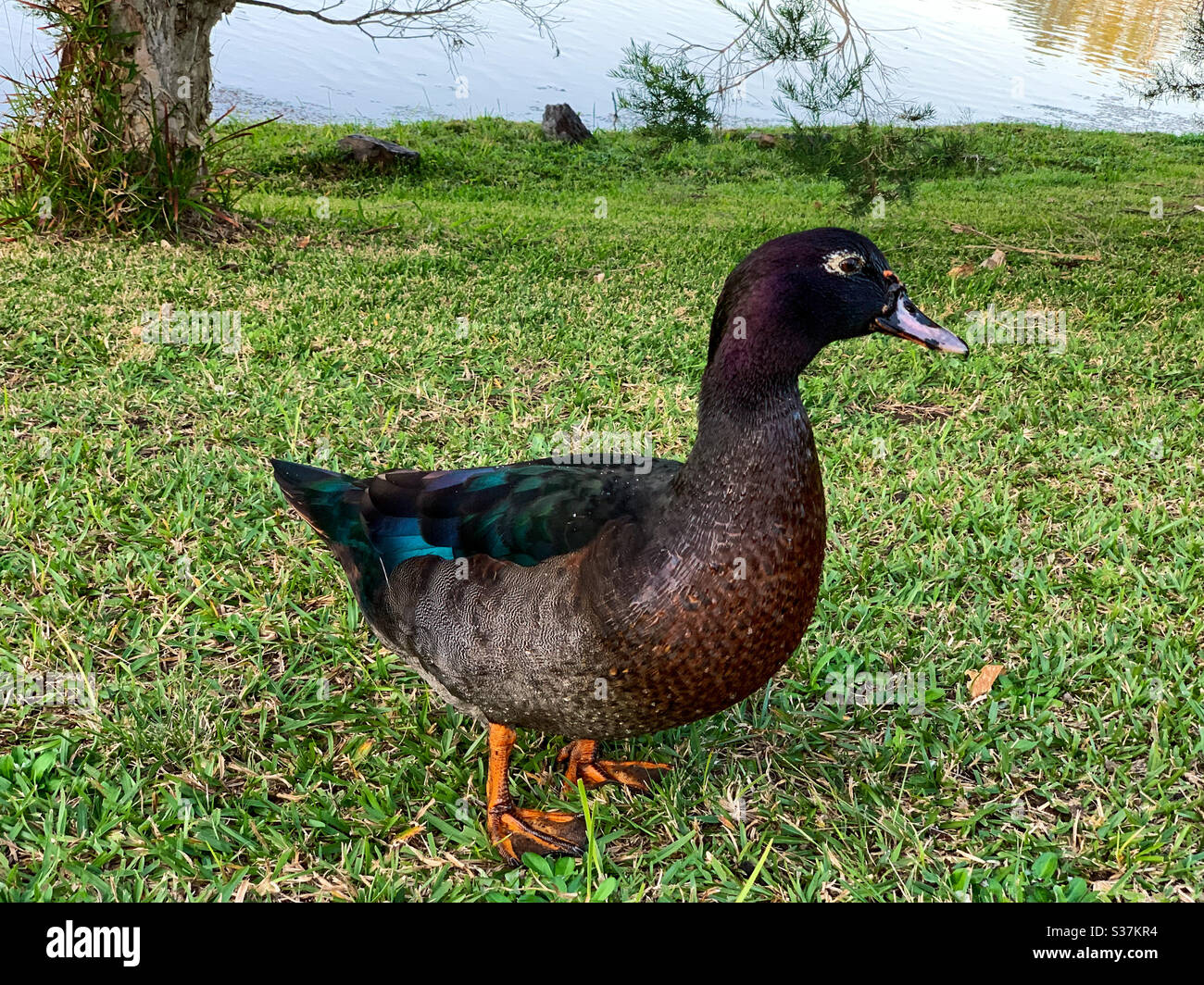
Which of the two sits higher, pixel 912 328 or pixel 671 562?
pixel 912 328

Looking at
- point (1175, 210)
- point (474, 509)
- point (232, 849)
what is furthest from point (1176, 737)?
point (1175, 210)

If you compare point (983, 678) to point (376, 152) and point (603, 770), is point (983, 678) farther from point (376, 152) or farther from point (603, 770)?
point (376, 152)

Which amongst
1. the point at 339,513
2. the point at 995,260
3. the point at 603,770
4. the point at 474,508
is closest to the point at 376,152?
the point at 995,260

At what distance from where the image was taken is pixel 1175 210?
956 cm

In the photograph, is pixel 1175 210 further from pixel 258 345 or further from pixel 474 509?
pixel 474 509

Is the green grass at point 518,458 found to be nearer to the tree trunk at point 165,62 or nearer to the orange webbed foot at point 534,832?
the orange webbed foot at point 534,832

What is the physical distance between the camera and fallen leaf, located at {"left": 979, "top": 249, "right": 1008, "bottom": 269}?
6961 millimetres

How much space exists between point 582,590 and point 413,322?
12.2 feet

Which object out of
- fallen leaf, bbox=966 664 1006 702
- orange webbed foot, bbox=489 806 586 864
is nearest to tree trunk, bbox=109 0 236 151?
orange webbed foot, bbox=489 806 586 864

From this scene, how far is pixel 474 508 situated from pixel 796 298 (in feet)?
3.08

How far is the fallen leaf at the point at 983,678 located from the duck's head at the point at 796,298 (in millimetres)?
1299

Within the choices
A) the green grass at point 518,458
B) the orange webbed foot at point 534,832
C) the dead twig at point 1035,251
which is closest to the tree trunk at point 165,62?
the green grass at point 518,458

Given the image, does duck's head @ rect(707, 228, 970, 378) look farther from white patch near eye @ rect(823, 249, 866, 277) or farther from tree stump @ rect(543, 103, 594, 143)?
tree stump @ rect(543, 103, 594, 143)

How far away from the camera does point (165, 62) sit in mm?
6773
